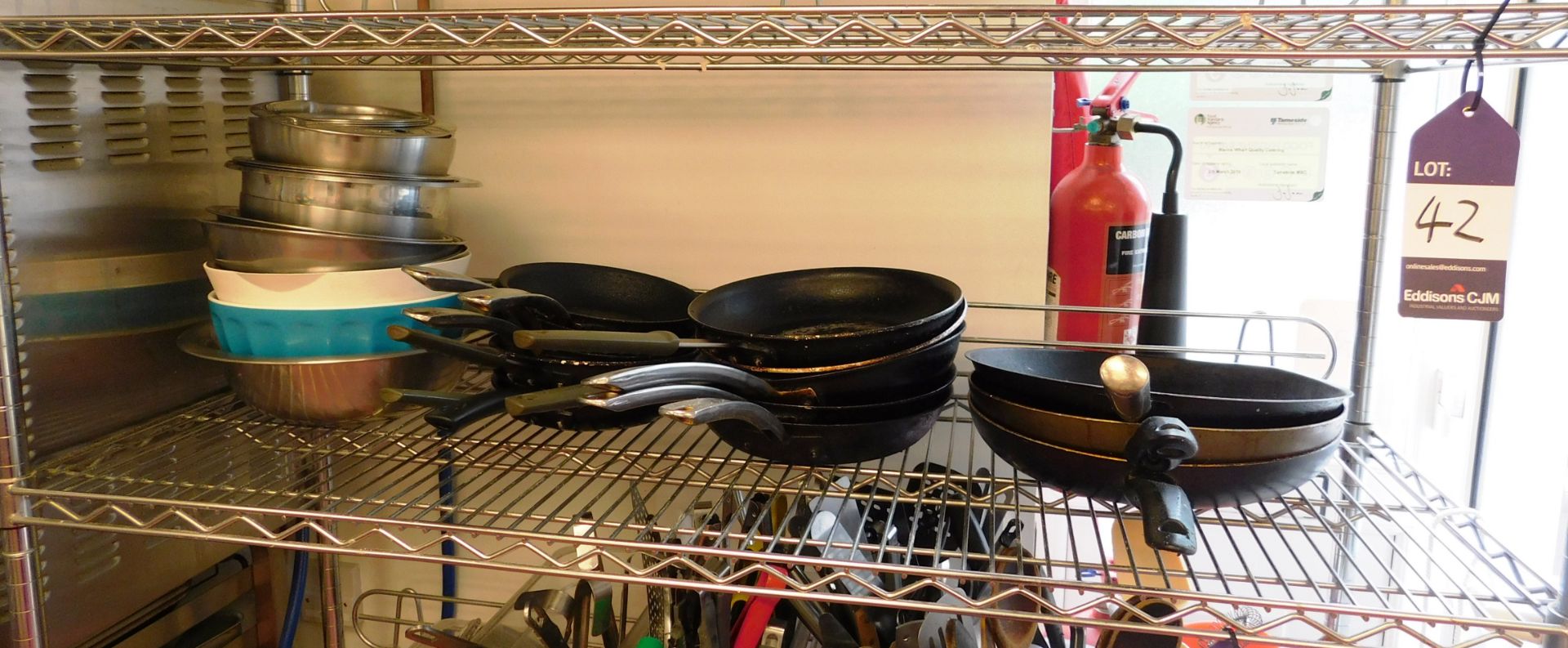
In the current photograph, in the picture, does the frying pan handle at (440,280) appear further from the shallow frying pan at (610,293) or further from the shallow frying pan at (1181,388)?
the shallow frying pan at (1181,388)

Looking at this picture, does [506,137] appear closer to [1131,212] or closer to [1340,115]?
[1131,212]

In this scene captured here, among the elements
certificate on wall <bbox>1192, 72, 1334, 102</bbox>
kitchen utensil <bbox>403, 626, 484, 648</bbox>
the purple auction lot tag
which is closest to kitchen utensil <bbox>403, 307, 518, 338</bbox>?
kitchen utensil <bbox>403, 626, 484, 648</bbox>

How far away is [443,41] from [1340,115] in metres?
1.43

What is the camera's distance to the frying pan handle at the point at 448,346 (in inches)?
34.5

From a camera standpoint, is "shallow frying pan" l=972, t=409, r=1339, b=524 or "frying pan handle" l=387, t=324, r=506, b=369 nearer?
"shallow frying pan" l=972, t=409, r=1339, b=524

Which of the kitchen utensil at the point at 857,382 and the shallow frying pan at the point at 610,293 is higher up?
the shallow frying pan at the point at 610,293

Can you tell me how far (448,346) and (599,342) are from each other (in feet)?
0.54

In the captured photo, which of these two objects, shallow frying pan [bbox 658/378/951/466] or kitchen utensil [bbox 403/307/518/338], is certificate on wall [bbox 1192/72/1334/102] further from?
kitchen utensil [bbox 403/307/518/338]

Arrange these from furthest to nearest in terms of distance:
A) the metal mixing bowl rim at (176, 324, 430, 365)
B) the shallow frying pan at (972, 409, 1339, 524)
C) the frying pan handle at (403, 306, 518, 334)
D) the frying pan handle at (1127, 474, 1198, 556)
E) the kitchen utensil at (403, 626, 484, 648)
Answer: the kitchen utensil at (403, 626, 484, 648) → the metal mixing bowl rim at (176, 324, 430, 365) → the frying pan handle at (403, 306, 518, 334) → the shallow frying pan at (972, 409, 1339, 524) → the frying pan handle at (1127, 474, 1198, 556)

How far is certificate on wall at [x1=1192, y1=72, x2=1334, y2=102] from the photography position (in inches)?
64.6

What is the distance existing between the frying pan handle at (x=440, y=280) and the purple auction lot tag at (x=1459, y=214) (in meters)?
0.81

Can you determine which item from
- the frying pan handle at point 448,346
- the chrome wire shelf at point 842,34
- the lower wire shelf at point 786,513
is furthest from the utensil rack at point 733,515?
the chrome wire shelf at point 842,34

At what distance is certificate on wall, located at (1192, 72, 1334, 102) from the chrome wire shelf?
625 mm

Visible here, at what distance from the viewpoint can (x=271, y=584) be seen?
1342mm
